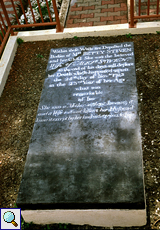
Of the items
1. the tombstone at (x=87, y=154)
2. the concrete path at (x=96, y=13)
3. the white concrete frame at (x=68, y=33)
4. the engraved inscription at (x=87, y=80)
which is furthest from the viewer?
the concrete path at (x=96, y=13)

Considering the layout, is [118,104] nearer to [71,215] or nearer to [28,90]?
[71,215]

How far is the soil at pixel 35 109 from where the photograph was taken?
3.15m

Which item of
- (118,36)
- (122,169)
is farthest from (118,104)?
(118,36)

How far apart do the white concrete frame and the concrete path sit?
0.34 metres

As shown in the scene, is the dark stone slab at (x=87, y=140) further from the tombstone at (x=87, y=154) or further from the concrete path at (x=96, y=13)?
the concrete path at (x=96, y=13)

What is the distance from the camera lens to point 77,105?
124 inches

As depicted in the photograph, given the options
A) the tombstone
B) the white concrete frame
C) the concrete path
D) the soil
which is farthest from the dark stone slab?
the concrete path

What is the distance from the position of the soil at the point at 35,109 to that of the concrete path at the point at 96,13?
1.75 feet

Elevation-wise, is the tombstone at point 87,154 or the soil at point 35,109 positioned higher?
the tombstone at point 87,154

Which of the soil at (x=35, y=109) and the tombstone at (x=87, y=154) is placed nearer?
the tombstone at (x=87, y=154)

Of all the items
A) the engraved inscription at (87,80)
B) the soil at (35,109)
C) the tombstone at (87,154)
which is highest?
the engraved inscription at (87,80)

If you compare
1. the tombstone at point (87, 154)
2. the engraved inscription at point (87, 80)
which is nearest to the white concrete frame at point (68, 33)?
the engraved inscription at point (87, 80)

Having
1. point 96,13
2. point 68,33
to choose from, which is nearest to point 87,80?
point 68,33

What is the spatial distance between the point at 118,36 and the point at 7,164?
3.07 metres
